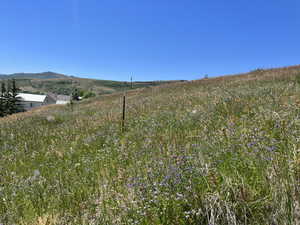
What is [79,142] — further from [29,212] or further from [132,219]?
[132,219]

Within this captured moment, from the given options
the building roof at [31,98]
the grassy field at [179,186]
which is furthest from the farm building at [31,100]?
the grassy field at [179,186]

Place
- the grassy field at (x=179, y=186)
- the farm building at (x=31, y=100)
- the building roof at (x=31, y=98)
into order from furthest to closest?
1. the building roof at (x=31, y=98)
2. the farm building at (x=31, y=100)
3. the grassy field at (x=179, y=186)

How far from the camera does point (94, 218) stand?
86.9 inches

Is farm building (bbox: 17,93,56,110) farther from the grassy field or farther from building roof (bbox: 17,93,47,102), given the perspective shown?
the grassy field

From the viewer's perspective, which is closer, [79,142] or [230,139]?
[230,139]

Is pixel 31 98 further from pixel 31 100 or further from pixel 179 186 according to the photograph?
pixel 179 186

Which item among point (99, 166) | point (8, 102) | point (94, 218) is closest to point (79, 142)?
point (99, 166)

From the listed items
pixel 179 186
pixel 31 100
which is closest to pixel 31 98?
pixel 31 100

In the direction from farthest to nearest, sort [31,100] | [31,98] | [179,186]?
[31,98]
[31,100]
[179,186]

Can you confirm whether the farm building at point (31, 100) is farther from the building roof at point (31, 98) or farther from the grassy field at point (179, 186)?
the grassy field at point (179, 186)

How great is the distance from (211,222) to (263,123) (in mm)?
2753

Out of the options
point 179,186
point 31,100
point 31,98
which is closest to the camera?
point 179,186

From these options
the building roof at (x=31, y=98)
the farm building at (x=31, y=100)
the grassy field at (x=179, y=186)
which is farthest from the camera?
the building roof at (x=31, y=98)

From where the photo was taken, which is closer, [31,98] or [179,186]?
[179,186]
